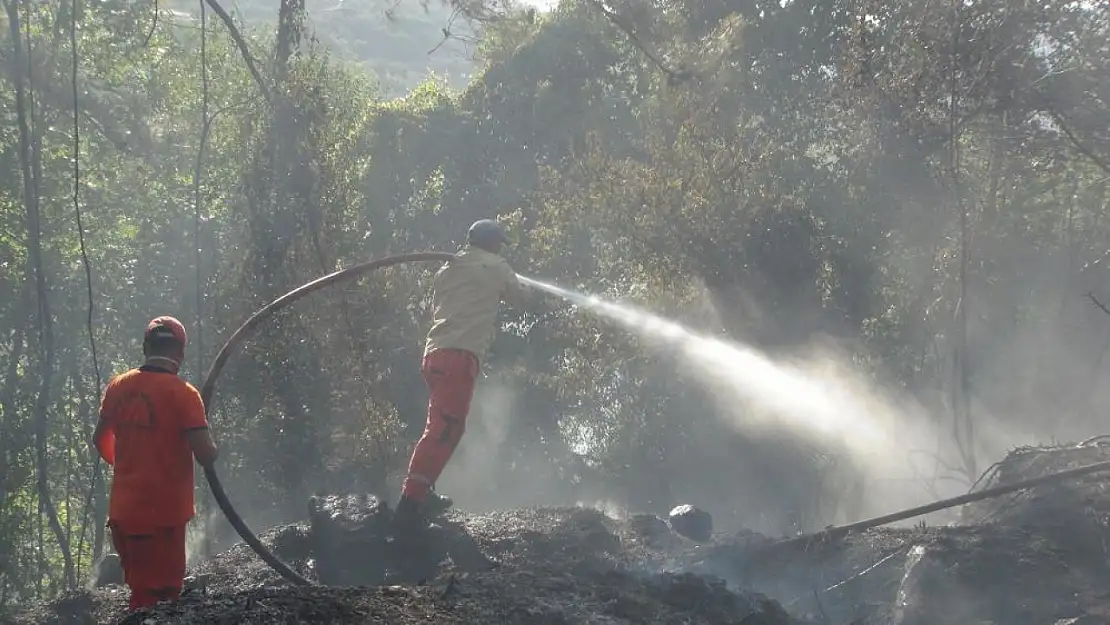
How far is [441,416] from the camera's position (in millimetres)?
6492

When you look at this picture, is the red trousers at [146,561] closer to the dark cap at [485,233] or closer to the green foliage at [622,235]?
the dark cap at [485,233]

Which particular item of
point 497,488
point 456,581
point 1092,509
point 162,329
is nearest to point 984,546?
point 1092,509

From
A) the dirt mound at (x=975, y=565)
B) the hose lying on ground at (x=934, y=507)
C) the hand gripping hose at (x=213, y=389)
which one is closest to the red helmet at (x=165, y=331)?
the hand gripping hose at (x=213, y=389)

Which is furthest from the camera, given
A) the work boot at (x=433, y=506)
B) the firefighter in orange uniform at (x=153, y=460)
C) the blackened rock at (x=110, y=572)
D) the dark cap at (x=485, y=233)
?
the blackened rock at (x=110, y=572)

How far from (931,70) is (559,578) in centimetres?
783

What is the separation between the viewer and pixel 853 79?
12039mm

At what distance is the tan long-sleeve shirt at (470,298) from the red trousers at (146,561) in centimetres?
212

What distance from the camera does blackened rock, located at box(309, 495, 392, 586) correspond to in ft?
21.3

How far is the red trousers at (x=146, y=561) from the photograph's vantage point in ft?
16.8

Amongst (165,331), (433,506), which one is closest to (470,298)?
(433,506)

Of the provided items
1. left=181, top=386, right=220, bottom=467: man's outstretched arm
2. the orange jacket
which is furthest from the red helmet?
left=181, top=386, right=220, bottom=467: man's outstretched arm

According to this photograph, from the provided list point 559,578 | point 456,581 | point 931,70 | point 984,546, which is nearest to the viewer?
point 456,581

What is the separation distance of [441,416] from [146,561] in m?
1.95

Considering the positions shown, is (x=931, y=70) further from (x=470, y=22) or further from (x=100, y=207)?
(x=100, y=207)
